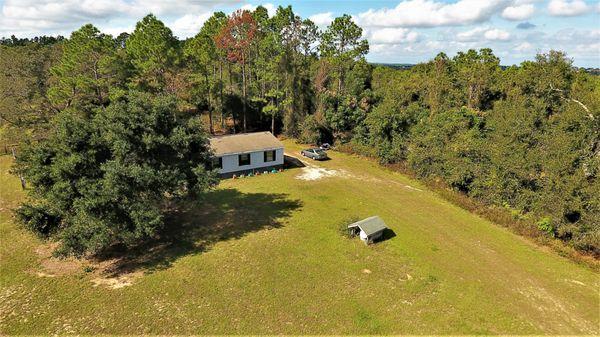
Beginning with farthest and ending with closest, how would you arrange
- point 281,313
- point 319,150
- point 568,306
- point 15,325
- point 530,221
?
1. point 319,150
2. point 530,221
3. point 568,306
4. point 281,313
5. point 15,325

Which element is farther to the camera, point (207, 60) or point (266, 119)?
point (266, 119)

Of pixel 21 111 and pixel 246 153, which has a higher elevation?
pixel 21 111

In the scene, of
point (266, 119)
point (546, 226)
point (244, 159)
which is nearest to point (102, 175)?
point (244, 159)

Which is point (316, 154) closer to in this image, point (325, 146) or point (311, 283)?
point (325, 146)

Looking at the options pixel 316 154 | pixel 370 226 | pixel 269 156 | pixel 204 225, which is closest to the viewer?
pixel 370 226

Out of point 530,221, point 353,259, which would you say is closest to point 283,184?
point 353,259

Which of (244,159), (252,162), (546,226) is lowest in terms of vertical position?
(546,226)

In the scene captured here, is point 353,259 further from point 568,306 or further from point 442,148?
point 442,148
